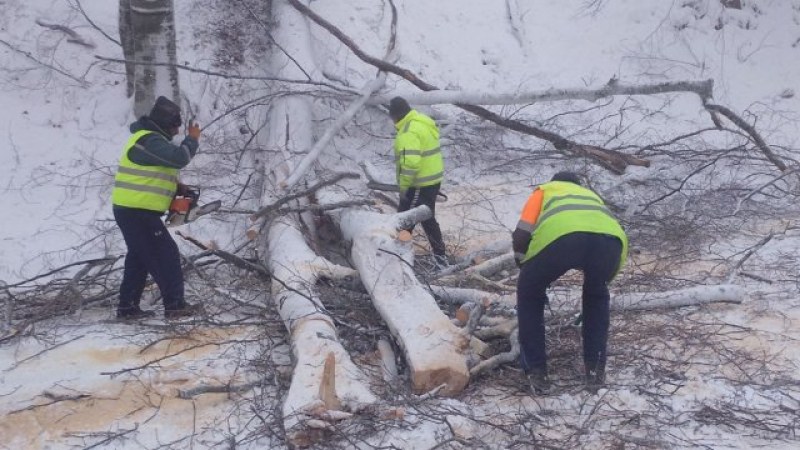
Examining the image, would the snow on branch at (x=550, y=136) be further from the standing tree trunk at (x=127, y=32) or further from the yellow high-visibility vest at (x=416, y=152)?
the standing tree trunk at (x=127, y=32)

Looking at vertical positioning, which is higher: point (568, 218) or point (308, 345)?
point (568, 218)

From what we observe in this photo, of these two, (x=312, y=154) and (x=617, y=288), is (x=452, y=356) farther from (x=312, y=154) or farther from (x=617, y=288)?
(x=312, y=154)

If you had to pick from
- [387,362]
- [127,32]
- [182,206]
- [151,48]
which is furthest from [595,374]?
[127,32]

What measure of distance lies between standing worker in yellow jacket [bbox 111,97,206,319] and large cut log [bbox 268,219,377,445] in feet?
2.56

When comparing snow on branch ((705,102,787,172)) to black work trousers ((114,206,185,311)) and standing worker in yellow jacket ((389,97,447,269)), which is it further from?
black work trousers ((114,206,185,311))

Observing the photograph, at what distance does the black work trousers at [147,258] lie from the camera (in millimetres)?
6145

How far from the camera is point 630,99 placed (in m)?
11.4

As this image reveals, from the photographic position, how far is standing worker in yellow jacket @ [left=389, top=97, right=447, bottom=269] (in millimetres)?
7449

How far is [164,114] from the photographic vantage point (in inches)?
241

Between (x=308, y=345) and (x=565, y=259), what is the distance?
1691mm

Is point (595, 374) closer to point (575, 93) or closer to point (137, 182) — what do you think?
point (137, 182)

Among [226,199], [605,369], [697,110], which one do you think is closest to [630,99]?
[697,110]

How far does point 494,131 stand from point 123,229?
17.0 ft

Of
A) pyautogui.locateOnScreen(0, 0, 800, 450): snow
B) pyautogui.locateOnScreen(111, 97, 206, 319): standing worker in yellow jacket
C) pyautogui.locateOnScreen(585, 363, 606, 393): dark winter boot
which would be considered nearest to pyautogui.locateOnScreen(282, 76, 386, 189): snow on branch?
pyautogui.locateOnScreen(0, 0, 800, 450): snow
